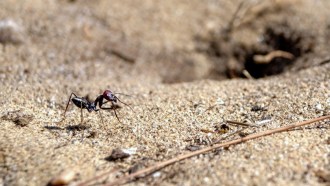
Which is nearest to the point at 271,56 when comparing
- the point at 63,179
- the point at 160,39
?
the point at 160,39

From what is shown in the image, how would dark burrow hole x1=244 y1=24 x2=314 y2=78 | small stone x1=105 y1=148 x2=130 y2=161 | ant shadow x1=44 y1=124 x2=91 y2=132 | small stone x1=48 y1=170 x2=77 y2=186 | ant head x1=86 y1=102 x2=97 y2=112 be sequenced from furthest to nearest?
A: dark burrow hole x1=244 y1=24 x2=314 y2=78 → ant head x1=86 y1=102 x2=97 y2=112 → ant shadow x1=44 y1=124 x2=91 y2=132 → small stone x1=105 y1=148 x2=130 y2=161 → small stone x1=48 y1=170 x2=77 y2=186

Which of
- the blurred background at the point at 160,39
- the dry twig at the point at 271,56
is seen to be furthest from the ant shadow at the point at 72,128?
the dry twig at the point at 271,56

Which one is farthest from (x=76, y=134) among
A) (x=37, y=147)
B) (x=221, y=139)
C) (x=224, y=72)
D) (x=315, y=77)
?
(x=224, y=72)

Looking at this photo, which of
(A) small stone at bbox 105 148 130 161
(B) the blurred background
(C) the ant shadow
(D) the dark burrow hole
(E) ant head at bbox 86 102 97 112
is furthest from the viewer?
(D) the dark burrow hole

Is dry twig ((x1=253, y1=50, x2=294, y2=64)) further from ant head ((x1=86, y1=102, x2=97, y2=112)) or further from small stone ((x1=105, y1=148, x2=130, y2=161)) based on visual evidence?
small stone ((x1=105, y1=148, x2=130, y2=161))

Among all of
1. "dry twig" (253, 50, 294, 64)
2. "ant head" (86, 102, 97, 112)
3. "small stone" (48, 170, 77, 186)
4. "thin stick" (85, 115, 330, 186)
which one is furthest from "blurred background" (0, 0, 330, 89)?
"small stone" (48, 170, 77, 186)

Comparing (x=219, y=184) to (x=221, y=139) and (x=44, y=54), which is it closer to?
(x=221, y=139)

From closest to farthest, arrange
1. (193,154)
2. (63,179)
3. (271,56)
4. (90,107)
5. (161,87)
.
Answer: (63,179)
(193,154)
(90,107)
(161,87)
(271,56)

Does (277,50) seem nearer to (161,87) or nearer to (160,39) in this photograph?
(160,39)

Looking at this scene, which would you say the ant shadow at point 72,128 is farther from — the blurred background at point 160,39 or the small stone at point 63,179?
the blurred background at point 160,39
